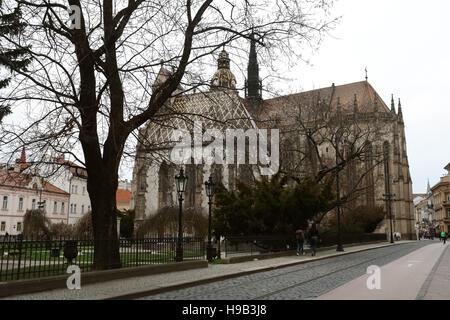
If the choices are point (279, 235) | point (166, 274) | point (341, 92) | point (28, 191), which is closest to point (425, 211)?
point (341, 92)

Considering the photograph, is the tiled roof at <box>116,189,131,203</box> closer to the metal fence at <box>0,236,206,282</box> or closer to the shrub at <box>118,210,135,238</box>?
the shrub at <box>118,210,135,238</box>

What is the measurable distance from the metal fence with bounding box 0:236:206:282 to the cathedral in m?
2.84

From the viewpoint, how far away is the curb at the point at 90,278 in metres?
9.06

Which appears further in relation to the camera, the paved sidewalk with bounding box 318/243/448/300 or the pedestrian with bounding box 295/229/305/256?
the pedestrian with bounding box 295/229/305/256

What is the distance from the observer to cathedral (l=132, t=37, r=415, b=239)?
13836mm

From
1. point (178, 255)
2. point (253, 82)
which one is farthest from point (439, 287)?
point (178, 255)

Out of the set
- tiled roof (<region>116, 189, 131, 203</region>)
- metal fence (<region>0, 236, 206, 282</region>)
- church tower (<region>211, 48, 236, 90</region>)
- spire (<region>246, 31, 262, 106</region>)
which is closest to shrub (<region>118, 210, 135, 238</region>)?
tiled roof (<region>116, 189, 131, 203</region>)

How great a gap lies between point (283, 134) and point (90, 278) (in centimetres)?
2352

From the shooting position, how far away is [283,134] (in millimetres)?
32469

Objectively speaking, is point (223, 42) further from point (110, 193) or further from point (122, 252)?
point (122, 252)

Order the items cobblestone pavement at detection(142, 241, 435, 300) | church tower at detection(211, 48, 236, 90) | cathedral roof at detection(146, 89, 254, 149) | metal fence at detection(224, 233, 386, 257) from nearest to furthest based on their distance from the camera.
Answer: cobblestone pavement at detection(142, 241, 435, 300) → church tower at detection(211, 48, 236, 90) → cathedral roof at detection(146, 89, 254, 149) → metal fence at detection(224, 233, 386, 257)

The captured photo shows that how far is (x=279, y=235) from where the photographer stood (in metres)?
23.0

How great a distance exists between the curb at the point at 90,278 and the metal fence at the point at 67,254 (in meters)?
0.41

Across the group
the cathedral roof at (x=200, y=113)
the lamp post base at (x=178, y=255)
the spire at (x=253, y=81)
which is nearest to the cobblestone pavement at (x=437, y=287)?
the spire at (x=253, y=81)
